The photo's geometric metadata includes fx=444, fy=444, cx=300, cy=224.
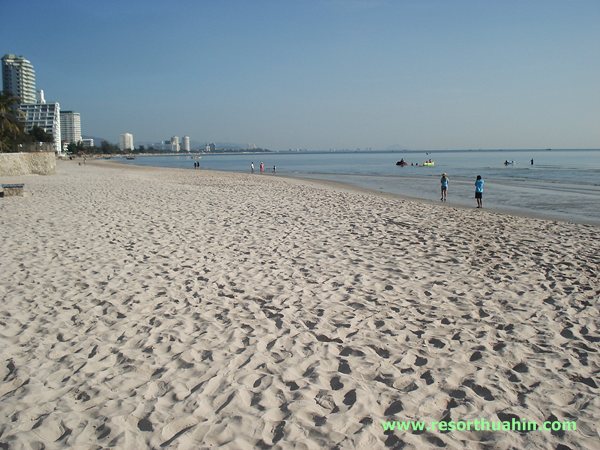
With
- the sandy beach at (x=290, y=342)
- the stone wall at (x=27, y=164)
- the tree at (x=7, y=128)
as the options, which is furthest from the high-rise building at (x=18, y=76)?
the sandy beach at (x=290, y=342)

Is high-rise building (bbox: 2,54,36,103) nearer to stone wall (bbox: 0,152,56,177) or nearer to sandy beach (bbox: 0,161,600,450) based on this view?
stone wall (bbox: 0,152,56,177)

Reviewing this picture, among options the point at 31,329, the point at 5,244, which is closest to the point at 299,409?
the point at 31,329

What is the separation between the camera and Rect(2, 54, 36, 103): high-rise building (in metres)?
170

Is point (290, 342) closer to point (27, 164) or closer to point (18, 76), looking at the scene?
point (27, 164)

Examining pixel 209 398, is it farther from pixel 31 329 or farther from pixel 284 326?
pixel 31 329

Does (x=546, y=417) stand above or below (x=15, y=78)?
below

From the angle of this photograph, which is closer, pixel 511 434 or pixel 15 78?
pixel 511 434

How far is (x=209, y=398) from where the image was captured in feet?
10.9

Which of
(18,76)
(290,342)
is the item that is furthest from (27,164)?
(18,76)

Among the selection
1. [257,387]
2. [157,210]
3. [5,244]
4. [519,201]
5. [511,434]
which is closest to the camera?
[511,434]

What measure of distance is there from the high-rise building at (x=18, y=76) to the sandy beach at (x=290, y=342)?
197 m

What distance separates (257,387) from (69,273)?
4.31 m

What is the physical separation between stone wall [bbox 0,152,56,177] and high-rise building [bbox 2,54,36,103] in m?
168

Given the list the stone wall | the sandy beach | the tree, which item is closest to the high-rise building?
the tree
